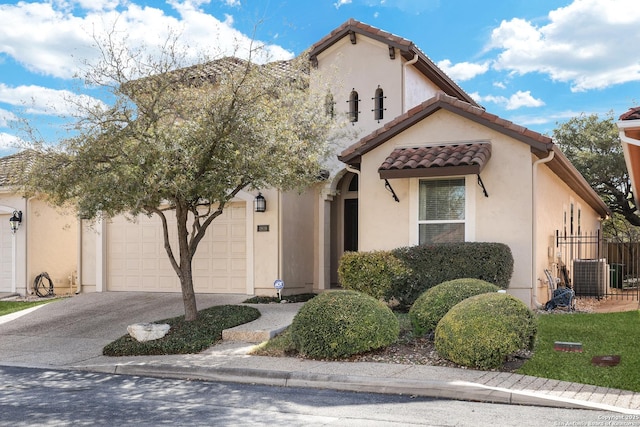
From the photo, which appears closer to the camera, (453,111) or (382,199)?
(453,111)

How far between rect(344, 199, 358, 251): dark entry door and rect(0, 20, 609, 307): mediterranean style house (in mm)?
33

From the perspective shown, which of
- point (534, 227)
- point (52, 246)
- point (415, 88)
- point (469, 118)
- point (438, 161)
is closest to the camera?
point (438, 161)

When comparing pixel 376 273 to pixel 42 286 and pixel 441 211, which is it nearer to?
pixel 441 211

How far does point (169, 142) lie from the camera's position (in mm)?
10023

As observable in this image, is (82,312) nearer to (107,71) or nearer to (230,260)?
(230,260)

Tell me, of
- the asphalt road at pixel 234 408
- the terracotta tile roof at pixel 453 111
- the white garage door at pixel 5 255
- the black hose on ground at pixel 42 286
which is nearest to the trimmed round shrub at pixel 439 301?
the asphalt road at pixel 234 408

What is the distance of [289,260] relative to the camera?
1584 cm

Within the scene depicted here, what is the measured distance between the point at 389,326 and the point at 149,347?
160 inches

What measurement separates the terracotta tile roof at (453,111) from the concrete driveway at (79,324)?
4747 millimetres

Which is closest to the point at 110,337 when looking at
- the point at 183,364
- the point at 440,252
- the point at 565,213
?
the point at 183,364

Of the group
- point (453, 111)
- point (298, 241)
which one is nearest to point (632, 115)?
point (453, 111)

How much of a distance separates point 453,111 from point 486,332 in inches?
245

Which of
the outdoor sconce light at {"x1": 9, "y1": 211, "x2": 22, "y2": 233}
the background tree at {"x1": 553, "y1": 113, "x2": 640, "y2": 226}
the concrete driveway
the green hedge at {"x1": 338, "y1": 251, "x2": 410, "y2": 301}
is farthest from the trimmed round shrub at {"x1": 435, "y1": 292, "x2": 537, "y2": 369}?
the background tree at {"x1": 553, "y1": 113, "x2": 640, "y2": 226}

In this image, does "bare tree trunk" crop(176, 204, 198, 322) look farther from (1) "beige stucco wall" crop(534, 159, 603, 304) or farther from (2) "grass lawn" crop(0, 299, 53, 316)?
(1) "beige stucco wall" crop(534, 159, 603, 304)
